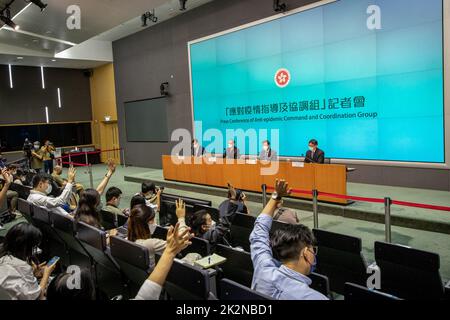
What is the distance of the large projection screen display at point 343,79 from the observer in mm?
6613

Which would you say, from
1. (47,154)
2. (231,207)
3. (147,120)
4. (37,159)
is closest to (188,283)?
(231,207)

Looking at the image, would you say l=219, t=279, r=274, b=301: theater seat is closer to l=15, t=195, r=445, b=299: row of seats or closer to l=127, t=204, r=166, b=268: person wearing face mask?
l=15, t=195, r=445, b=299: row of seats

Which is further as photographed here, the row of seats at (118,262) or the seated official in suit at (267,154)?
the seated official in suit at (267,154)

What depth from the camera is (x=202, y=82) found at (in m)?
10.9

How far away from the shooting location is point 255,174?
7.35 meters

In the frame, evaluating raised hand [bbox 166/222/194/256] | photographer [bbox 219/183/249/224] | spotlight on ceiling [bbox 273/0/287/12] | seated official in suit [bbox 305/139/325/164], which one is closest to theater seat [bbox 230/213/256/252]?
photographer [bbox 219/183/249/224]

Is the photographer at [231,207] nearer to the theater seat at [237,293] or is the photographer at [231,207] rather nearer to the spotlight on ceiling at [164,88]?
the theater seat at [237,293]

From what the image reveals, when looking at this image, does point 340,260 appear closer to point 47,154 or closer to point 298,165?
point 298,165

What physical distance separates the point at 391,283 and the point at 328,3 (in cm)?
669

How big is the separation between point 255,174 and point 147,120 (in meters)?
7.04

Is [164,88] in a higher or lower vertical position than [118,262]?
higher

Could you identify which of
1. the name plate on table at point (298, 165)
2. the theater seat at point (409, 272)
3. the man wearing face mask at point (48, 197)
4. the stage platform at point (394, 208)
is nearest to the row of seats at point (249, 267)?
the theater seat at point (409, 272)

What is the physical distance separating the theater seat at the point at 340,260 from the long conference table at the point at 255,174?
3.13m
